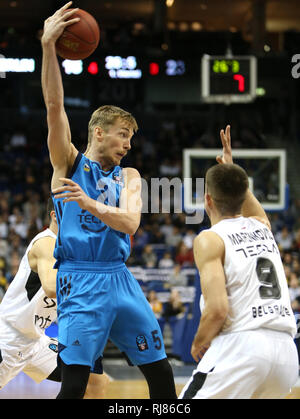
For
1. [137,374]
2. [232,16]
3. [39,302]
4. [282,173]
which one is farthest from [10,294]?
[232,16]

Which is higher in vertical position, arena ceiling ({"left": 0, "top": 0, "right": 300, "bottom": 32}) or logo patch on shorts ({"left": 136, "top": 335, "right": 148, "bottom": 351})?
arena ceiling ({"left": 0, "top": 0, "right": 300, "bottom": 32})

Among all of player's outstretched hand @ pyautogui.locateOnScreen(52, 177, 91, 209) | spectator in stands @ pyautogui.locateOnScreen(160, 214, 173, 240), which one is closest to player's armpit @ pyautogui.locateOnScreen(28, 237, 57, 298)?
player's outstretched hand @ pyautogui.locateOnScreen(52, 177, 91, 209)

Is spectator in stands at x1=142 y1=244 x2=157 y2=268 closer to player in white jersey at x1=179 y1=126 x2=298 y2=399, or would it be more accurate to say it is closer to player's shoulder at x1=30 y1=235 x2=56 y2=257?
player's shoulder at x1=30 y1=235 x2=56 y2=257

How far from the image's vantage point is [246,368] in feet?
9.93

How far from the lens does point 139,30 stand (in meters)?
21.4

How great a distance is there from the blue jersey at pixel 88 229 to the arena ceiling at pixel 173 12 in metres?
17.3

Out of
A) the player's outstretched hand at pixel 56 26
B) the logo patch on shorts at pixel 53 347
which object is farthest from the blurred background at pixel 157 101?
the player's outstretched hand at pixel 56 26

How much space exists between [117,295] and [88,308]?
196mm

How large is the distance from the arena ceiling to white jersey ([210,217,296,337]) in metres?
18.2

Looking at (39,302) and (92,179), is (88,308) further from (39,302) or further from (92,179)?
(39,302)

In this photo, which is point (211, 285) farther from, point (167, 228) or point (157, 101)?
point (157, 101)

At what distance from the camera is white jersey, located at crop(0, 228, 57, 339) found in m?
4.70

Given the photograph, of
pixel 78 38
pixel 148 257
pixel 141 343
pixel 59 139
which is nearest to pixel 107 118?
pixel 59 139

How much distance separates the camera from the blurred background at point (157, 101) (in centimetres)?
1526
